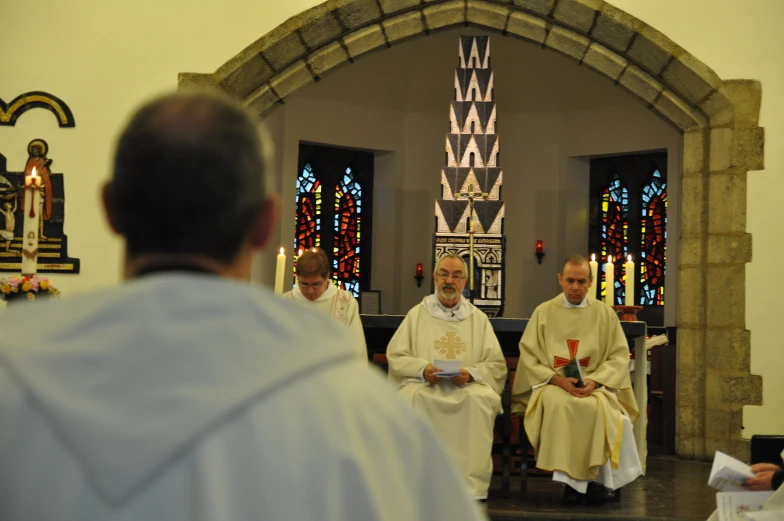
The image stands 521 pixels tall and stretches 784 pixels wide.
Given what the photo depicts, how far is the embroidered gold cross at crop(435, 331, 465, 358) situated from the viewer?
6.68m

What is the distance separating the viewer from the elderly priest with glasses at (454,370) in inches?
243

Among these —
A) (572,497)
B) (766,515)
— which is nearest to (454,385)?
(572,497)

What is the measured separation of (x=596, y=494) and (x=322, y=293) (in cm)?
230

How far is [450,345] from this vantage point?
670 centimetres

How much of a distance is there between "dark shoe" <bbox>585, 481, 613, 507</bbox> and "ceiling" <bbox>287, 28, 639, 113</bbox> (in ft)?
26.3

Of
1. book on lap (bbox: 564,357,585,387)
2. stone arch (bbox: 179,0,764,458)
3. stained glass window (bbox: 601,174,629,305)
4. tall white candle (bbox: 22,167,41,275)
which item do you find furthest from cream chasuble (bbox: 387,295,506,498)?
stained glass window (bbox: 601,174,629,305)

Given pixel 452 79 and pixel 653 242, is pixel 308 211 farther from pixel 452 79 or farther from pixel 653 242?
pixel 653 242

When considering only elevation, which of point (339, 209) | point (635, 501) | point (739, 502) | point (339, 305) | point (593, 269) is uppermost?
point (339, 209)

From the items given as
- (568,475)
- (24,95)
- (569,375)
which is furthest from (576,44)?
(24,95)

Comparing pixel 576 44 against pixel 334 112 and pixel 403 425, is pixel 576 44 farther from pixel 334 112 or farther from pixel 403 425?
pixel 403 425

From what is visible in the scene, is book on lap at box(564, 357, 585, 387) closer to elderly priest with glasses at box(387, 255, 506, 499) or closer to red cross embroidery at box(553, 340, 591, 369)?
red cross embroidery at box(553, 340, 591, 369)

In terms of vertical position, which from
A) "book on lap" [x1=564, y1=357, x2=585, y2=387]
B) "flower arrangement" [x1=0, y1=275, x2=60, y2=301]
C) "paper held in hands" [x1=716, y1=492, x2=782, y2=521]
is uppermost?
"flower arrangement" [x1=0, y1=275, x2=60, y2=301]

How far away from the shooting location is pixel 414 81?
13680 millimetres

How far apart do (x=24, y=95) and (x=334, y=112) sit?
5.68m
